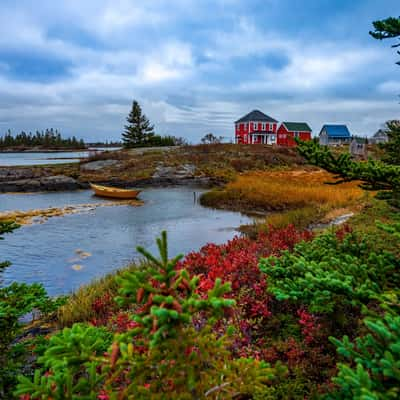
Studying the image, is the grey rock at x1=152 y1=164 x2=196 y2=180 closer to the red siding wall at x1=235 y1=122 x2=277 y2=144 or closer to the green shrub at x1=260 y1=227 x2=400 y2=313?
the red siding wall at x1=235 y1=122 x2=277 y2=144

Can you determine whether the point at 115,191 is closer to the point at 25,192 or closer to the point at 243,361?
the point at 25,192

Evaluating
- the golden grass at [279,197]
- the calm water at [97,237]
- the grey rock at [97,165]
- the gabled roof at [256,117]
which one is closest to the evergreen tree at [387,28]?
the calm water at [97,237]

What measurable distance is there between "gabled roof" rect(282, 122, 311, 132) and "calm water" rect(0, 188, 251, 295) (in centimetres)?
4397

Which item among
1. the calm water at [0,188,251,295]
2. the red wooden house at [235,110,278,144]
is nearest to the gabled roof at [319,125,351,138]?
the red wooden house at [235,110,278,144]

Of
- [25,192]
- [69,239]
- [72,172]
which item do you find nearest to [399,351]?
[69,239]

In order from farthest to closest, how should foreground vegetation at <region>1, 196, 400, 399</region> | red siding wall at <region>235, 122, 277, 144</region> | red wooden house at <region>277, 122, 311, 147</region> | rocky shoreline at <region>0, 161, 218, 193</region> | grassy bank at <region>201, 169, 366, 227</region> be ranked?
red siding wall at <region>235, 122, 277, 144</region> → red wooden house at <region>277, 122, 311, 147</region> → rocky shoreline at <region>0, 161, 218, 193</region> → grassy bank at <region>201, 169, 366, 227</region> → foreground vegetation at <region>1, 196, 400, 399</region>

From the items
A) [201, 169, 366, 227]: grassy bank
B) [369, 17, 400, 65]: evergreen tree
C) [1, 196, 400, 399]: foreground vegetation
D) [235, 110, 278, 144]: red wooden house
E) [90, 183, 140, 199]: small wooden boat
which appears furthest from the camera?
[235, 110, 278, 144]: red wooden house

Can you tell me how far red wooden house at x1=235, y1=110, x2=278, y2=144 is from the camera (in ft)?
203

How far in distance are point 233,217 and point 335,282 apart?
52.5 ft

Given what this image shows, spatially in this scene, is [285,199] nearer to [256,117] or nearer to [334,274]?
[334,274]

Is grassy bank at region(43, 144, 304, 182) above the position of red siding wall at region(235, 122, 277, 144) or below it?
below

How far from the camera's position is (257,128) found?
205 ft

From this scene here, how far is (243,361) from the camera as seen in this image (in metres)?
1.86

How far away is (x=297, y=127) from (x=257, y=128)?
770cm
